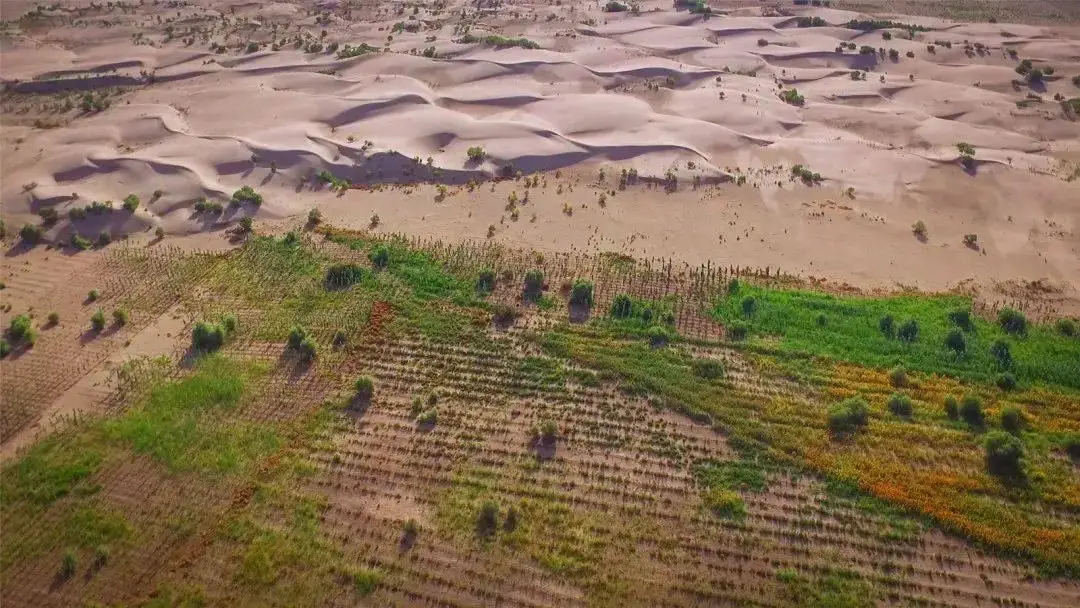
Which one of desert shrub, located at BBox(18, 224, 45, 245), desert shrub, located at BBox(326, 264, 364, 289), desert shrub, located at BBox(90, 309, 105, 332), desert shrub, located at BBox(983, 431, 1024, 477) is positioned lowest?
desert shrub, located at BBox(983, 431, 1024, 477)

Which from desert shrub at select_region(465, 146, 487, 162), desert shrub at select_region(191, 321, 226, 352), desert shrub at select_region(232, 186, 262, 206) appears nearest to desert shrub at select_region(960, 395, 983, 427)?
desert shrub at select_region(465, 146, 487, 162)

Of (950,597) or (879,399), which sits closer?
(950,597)

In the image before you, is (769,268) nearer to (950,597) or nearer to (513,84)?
(950,597)

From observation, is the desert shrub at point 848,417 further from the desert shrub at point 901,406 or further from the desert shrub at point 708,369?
the desert shrub at point 708,369

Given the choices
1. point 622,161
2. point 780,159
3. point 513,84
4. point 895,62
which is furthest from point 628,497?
point 895,62

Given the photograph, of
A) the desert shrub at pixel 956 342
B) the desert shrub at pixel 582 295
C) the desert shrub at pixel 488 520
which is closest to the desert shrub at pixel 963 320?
the desert shrub at pixel 956 342

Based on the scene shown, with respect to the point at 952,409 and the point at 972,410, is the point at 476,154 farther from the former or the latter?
the point at 972,410

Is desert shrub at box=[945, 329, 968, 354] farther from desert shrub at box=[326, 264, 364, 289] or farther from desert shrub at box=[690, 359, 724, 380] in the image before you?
desert shrub at box=[326, 264, 364, 289]
